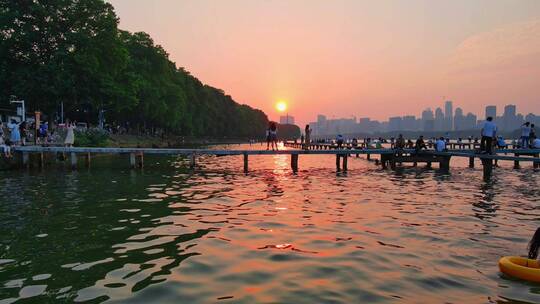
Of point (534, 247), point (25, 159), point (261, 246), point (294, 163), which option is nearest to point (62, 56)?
point (25, 159)

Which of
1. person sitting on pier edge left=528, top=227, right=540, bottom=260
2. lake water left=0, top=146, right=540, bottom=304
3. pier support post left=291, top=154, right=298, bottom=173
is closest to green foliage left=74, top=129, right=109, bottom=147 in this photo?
pier support post left=291, top=154, right=298, bottom=173

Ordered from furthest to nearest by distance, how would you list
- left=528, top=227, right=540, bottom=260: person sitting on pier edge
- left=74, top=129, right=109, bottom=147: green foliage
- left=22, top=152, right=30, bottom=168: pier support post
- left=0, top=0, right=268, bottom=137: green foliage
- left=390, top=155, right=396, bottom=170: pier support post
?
left=0, top=0, right=268, bottom=137: green foliage
left=74, top=129, right=109, bottom=147: green foliage
left=390, top=155, right=396, bottom=170: pier support post
left=22, top=152, right=30, bottom=168: pier support post
left=528, top=227, right=540, bottom=260: person sitting on pier edge

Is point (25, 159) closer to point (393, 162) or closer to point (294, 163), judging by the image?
point (294, 163)

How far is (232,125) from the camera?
152 metres

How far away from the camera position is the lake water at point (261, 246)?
6.48 metres

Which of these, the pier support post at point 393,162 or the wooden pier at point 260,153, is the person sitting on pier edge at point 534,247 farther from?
Answer: the pier support post at point 393,162

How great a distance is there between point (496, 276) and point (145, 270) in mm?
6553

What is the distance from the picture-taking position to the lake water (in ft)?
21.3

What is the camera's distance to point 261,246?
9094 millimetres

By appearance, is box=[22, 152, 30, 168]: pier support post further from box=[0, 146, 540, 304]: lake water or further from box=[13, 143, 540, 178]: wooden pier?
box=[0, 146, 540, 304]: lake water

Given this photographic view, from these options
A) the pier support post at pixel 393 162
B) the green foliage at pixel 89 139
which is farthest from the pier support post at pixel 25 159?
the pier support post at pixel 393 162

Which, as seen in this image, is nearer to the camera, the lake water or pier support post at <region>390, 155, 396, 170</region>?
the lake water

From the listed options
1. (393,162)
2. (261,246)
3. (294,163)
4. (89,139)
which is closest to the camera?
(261,246)

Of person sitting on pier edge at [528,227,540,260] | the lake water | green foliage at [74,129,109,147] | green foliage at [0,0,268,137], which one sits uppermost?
green foliage at [0,0,268,137]
